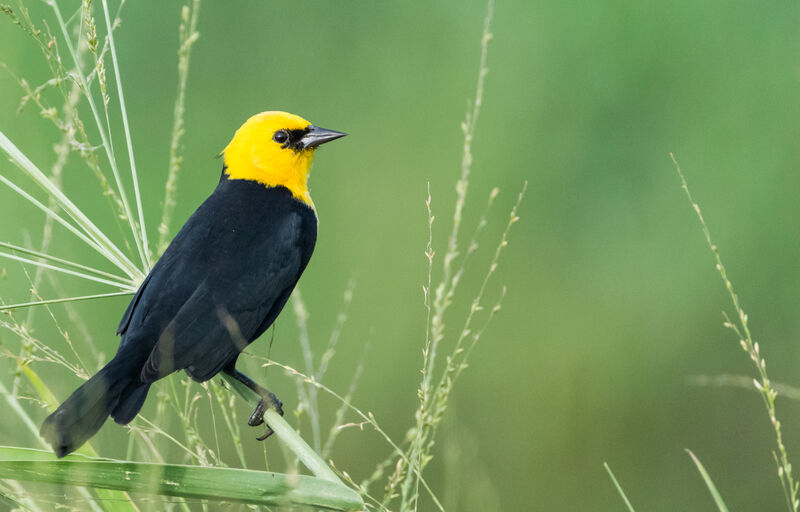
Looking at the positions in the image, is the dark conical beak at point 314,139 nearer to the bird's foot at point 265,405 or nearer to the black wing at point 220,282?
the black wing at point 220,282

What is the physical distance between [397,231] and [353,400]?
0.78 metres

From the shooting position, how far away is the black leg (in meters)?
2.06

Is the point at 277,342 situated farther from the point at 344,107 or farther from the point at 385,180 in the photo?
the point at 344,107

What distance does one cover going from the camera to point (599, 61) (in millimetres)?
4418

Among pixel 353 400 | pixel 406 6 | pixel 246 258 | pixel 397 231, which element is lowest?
pixel 353 400

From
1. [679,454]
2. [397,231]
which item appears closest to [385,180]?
[397,231]

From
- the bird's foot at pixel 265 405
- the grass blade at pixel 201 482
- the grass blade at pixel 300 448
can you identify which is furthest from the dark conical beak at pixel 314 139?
the grass blade at pixel 201 482

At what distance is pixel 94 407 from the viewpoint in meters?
1.81

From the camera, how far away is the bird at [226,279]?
6.59ft

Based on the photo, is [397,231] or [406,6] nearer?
[397,231]

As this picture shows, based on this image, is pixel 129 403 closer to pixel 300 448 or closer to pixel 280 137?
pixel 300 448

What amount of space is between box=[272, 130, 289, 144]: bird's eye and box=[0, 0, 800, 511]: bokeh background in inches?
46.9

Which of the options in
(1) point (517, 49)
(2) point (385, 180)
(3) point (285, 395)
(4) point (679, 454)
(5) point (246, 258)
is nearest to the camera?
(5) point (246, 258)

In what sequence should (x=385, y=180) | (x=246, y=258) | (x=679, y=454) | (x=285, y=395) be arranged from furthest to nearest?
1. (x=385, y=180)
2. (x=679, y=454)
3. (x=285, y=395)
4. (x=246, y=258)
